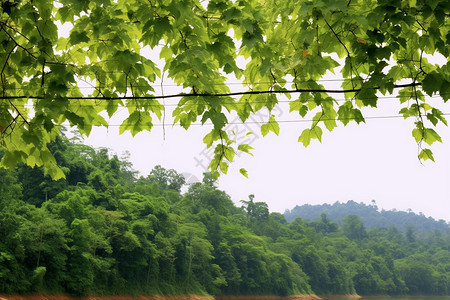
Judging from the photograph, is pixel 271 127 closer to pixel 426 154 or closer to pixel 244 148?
pixel 244 148

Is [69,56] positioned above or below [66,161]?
below

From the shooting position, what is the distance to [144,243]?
27.0 meters

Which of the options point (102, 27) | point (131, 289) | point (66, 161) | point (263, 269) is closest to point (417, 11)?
point (102, 27)

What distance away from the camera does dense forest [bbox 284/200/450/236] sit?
4875 inches

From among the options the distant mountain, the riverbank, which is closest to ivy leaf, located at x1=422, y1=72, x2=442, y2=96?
the riverbank

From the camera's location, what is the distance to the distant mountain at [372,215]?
123938 millimetres

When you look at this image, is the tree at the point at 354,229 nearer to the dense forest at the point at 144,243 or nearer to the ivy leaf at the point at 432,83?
the dense forest at the point at 144,243

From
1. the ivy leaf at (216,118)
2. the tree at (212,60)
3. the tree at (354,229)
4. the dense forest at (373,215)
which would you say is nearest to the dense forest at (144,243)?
the tree at (354,229)

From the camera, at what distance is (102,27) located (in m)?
1.79

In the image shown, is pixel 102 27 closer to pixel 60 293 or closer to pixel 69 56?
pixel 69 56

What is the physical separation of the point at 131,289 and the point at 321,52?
25.9 metres

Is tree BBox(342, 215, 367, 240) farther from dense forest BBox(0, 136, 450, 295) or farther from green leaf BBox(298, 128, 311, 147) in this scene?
green leaf BBox(298, 128, 311, 147)

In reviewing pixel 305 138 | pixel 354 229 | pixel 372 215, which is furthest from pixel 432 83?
pixel 372 215

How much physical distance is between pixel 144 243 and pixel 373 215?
11497 cm
